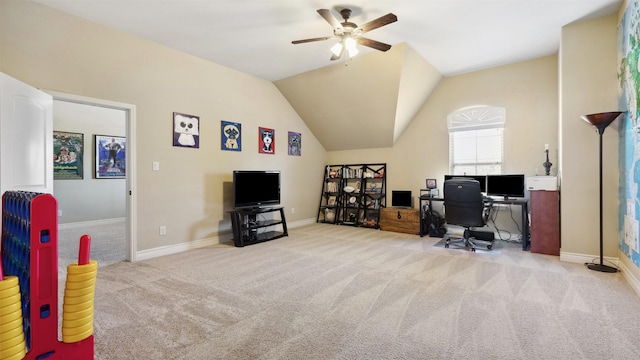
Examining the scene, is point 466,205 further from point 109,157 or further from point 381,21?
point 109,157

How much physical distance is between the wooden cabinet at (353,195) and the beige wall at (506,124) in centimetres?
35

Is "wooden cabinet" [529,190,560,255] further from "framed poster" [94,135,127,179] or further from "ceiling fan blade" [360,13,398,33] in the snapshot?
"framed poster" [94,135,127,179]

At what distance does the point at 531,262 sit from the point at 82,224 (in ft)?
27.0

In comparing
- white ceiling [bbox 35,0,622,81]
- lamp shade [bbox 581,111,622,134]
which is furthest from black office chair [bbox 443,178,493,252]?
white ceiling [bbox 35,0,622,81]

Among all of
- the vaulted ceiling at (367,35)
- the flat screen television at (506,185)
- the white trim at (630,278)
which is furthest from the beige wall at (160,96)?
the white trim at (630,278)

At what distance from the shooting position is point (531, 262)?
355 centimetres

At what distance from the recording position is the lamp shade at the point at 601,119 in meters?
3.01

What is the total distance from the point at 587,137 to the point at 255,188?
14.7 feet

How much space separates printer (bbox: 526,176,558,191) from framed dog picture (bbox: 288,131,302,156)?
159 inches

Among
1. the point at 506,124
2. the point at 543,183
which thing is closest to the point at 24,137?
the point at 543,183

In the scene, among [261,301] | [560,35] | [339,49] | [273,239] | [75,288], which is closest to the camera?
[75,288]

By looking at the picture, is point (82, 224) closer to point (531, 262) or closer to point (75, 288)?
point (75, 288)

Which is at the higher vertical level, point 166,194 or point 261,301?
point 166,194

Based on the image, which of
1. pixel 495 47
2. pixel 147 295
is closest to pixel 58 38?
pixel 147 295
